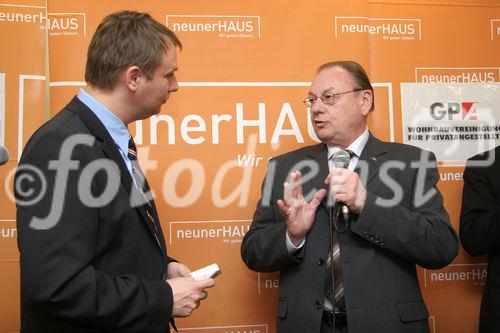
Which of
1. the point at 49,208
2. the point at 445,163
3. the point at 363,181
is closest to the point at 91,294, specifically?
the point at 49,208

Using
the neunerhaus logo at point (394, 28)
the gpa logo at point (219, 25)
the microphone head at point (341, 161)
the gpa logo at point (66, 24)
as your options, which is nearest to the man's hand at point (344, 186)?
the microphone head at point (341, 161)

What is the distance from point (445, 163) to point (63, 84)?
221 cm

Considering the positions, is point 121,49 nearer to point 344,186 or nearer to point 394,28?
point 344,186

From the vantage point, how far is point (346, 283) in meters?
2.39

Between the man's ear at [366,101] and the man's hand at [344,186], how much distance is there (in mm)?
598

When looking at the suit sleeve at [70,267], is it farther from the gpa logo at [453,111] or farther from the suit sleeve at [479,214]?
the gpa logo at [453,111]

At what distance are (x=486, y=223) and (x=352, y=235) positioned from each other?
859 mm

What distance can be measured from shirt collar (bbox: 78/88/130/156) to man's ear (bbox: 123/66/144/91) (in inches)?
4.2

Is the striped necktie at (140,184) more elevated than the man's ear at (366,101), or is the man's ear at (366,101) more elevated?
the man's ear at (366,101)

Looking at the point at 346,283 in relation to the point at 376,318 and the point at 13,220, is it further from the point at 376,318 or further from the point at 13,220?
the point at 13,220

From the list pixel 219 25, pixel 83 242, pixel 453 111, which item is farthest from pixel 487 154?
pixel 83 242

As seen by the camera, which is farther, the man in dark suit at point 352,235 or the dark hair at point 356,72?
the dark hair at point 356,72

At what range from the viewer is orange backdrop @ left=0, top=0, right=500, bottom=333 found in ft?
10.1

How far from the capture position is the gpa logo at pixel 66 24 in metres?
3.10
